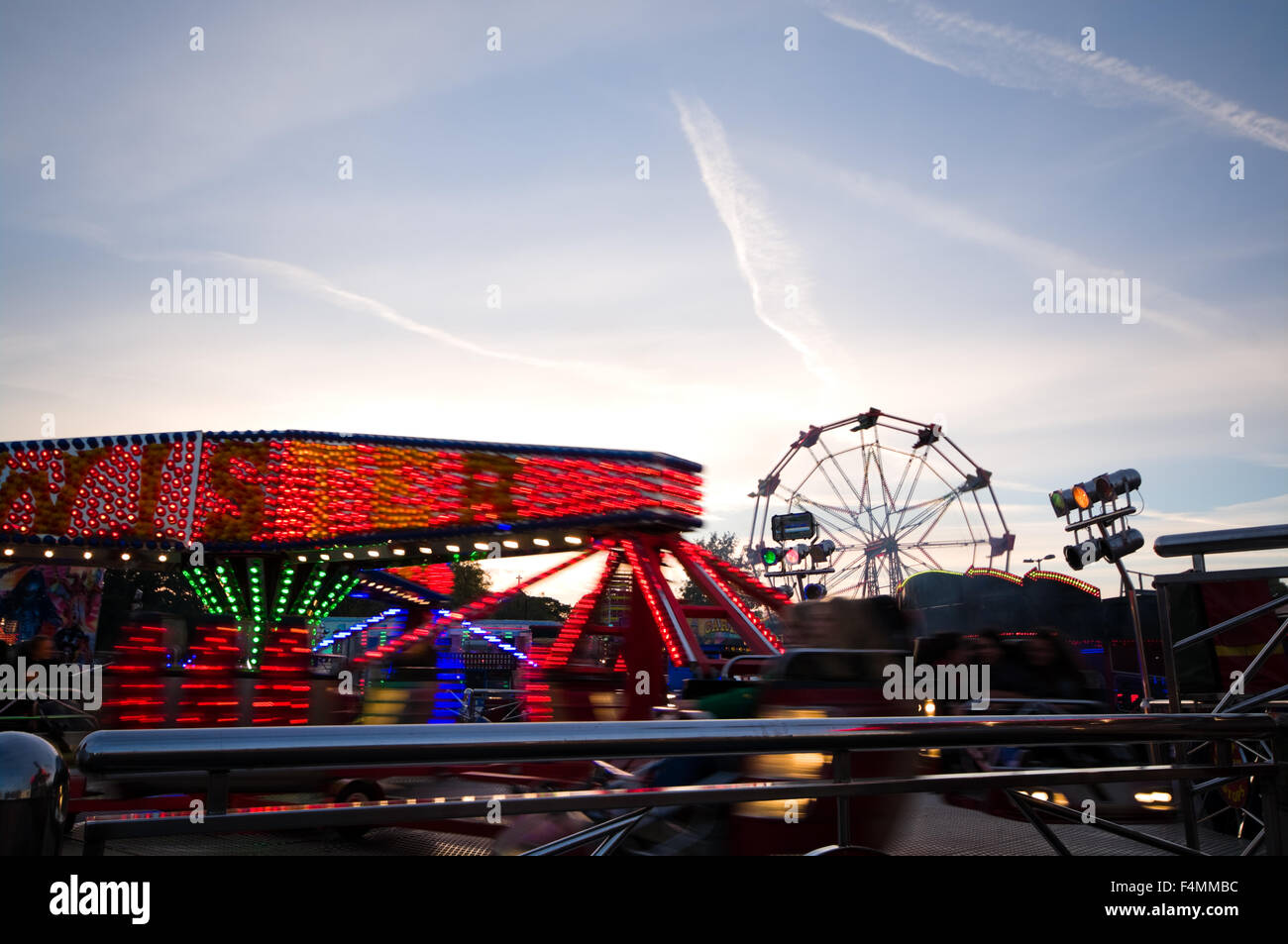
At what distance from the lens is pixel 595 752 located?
180cm

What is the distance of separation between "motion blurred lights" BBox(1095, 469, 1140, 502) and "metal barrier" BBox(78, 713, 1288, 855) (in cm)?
908

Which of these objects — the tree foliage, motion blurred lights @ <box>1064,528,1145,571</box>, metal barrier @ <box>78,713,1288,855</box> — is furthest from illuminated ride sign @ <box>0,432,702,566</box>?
the tree foliage

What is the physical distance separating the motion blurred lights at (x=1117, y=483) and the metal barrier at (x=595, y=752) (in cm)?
908

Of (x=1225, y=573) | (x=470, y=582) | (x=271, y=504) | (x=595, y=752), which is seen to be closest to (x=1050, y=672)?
(x=1225, y=573)

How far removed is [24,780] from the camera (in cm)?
134

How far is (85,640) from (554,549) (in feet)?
74.5

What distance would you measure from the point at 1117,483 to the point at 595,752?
10.7 m

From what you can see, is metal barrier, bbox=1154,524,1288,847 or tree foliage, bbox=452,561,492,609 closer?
metal barrier, bbox=1154,524,1288,847

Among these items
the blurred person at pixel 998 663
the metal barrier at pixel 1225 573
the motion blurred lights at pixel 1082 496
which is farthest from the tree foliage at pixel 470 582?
the metal barrier at pixel 1225 573

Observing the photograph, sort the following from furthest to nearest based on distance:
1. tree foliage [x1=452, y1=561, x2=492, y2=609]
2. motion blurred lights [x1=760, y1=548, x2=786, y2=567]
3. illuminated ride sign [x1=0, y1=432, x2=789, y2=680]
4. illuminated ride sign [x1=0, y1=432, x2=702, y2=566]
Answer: tree foliage [x1=452, y1=561, x2=492, y2=609] → motion blurred lights [x1=760, y1=548, x2=786, y2=567] → illuminated ride sign [x1=0, y1=432, x2=702, y2=566] → illuminated ride sign [x1=0, y1=432, x2=789, y2=680]

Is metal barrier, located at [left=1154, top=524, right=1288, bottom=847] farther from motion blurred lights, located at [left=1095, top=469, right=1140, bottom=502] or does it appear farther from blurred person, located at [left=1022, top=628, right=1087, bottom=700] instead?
blurred person, located at [left=1022, top=628, right=1087, bottom=700]

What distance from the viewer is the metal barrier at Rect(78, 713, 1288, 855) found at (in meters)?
1.51

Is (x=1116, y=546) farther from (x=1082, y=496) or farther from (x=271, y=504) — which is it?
(x=271, y=504)
